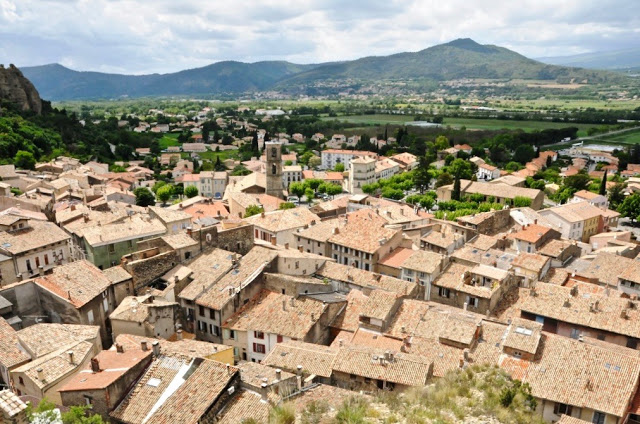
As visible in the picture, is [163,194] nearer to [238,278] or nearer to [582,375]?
[238,278]

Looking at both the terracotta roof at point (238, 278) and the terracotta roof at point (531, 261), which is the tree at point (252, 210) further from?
the terracotta roof at point (531, 261)

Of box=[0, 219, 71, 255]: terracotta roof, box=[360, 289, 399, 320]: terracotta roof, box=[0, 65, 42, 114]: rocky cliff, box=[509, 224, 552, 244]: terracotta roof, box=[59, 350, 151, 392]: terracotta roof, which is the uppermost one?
box=[0, 65, 42, 114]: rocky cliff

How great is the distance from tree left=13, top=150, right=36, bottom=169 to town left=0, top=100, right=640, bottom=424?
66.0ft

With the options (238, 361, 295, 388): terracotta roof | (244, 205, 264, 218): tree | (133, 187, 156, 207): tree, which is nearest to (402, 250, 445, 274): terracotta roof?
(238, 361, 295, 388): terracotta roof

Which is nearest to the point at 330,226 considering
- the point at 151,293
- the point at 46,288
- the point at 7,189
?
the point at 151,293

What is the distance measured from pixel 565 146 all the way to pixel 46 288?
553 ft

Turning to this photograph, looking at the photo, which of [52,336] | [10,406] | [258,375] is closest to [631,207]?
[258,375]

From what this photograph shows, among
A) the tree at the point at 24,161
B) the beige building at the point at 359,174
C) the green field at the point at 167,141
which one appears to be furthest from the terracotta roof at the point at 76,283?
the green field at the point at 167,141

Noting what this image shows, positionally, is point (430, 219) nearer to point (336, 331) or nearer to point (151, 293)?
point (336, 331)

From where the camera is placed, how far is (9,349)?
26.3 m

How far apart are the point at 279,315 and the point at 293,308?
4.07ft

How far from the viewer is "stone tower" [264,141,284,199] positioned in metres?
85.4

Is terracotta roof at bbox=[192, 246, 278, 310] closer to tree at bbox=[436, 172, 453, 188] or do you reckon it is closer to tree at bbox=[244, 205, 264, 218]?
tree at bbox=[244, 205, 264, 218]

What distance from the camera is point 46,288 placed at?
32.6 meters
